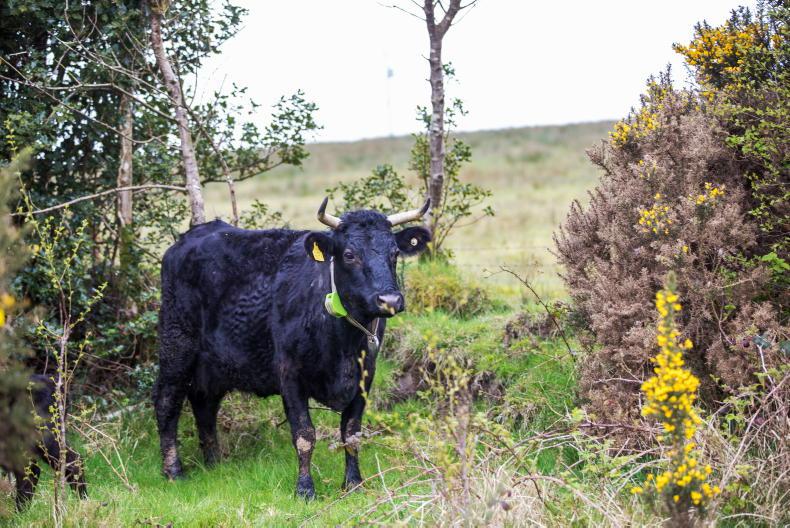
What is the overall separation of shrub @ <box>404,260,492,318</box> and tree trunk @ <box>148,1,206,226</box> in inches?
99.1

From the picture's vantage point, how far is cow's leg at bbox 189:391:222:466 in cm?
809

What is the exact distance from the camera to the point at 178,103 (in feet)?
28.6

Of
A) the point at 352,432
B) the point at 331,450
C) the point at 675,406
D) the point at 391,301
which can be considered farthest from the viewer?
the point at 352,432

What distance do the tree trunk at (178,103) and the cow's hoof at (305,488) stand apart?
3.32 metres

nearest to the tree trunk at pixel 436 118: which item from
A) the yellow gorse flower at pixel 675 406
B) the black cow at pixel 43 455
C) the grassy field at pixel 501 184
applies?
the grassy field at pixel 501 184

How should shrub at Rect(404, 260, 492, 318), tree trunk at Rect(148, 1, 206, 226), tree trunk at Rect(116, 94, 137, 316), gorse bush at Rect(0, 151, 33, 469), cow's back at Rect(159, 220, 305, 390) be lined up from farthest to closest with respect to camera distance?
→ shrub at Rect(404, 260, 492, 318)
tree trunk at Rect(116, 94, 137, 316)
tree trunk at Rect(148, 1, 206, 226)
cow's back at Rect(159, 220, 305, 390)
gorse bush at Rect(0, 151, 33, 469)

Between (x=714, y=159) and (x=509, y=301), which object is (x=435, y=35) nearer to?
(x=509, y=301)

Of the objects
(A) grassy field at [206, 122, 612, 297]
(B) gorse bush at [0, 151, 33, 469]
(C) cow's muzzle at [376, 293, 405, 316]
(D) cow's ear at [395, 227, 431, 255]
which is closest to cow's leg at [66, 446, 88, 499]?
(B) gorse bush at [0, 151, 33, 469]

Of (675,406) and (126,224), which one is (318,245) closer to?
(675,406)

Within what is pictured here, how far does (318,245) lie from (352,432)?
1.52 m

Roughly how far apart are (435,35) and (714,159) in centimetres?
453

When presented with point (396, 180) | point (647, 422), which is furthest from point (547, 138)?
point (647, 422)

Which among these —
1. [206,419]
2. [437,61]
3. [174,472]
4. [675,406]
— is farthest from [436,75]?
[675,406]

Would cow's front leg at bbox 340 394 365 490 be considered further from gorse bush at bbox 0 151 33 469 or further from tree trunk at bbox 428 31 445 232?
tree trunk at bbox 428 31 445 232
